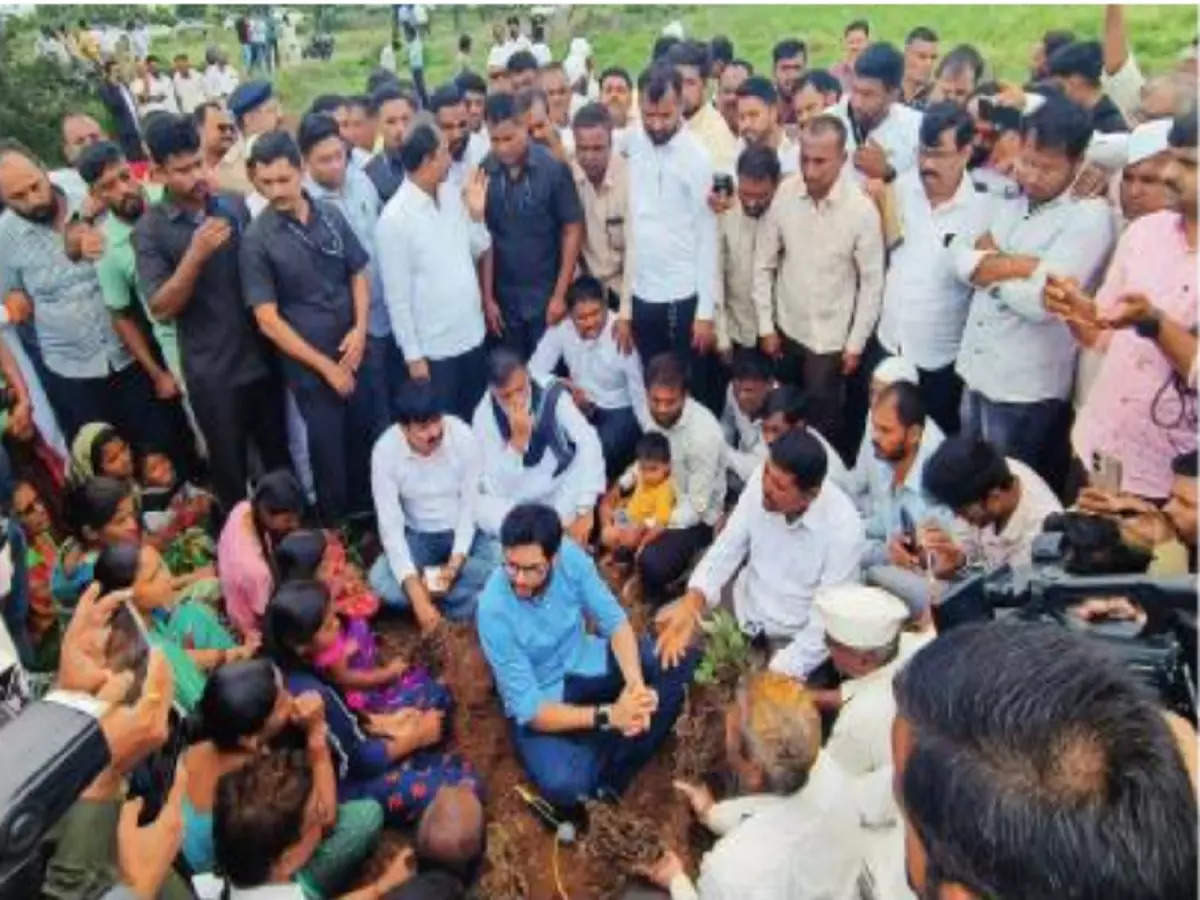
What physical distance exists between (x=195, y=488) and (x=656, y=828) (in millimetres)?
2764

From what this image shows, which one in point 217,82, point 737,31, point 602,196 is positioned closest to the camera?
point 602,196

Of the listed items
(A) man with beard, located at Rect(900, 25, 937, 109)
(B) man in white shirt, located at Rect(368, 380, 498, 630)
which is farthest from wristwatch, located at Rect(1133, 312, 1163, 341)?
(A) man with beard, located at Rect(900, 25, 937, 109)

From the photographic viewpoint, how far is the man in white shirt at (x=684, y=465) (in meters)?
4.87

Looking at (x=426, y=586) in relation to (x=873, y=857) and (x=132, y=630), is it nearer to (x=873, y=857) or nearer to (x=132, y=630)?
(x=132, y=630)

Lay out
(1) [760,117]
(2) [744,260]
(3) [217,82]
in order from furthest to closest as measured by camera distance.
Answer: (3) [217,82], (1) [760,117], (2) [744,260]

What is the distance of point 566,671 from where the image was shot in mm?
4035

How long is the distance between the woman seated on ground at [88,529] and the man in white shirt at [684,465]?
2015 millimetres

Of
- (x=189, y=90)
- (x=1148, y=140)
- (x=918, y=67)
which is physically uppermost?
(x=1148, y=140)

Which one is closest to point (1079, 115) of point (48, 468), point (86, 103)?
point (48, 468)

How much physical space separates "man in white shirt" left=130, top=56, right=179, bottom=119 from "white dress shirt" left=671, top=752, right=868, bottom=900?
14238mm

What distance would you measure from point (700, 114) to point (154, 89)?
34.4ft

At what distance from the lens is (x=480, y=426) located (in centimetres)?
504

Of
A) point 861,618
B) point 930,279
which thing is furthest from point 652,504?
point 861,618

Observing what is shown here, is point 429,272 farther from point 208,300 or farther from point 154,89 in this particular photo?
point 154,89
